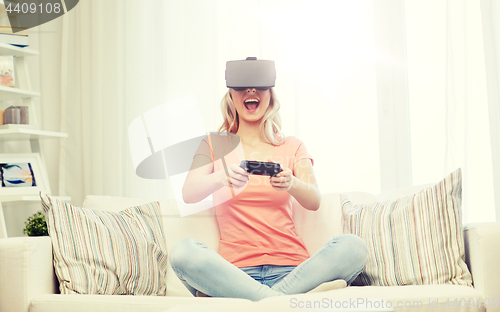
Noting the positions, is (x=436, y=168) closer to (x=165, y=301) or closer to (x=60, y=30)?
(x=165, y=301)

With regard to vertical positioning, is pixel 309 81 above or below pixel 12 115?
above

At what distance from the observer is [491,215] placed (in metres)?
1.96

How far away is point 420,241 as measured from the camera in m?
1.35

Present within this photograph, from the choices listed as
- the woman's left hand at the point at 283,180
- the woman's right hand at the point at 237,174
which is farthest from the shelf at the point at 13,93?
the woman's left hand at the point at 283,180

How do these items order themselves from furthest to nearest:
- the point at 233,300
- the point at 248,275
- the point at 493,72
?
the point at 493,72 → the point at 248,275 → the point at 233,300

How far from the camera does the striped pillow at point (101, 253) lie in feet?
4.04

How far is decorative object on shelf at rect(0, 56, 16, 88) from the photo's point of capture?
2154 mm

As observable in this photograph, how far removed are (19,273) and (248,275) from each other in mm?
596

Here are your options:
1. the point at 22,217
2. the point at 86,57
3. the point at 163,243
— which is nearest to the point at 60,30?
the point at 86,57

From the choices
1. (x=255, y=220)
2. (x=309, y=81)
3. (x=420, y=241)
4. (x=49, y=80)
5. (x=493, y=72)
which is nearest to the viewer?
(x=420, y=241)

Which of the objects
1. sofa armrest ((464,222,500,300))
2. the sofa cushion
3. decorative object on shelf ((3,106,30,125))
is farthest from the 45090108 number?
sofa armrest ((464,222,500,300))

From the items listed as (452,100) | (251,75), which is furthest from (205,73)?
(452,100)

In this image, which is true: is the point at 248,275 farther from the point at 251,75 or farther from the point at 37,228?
the point at 37,228

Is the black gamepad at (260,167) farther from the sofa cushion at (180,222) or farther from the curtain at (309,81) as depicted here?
the curtain at (309,81)
